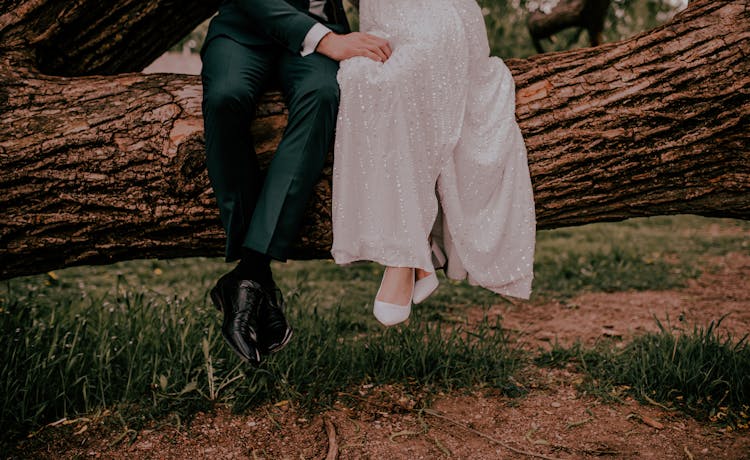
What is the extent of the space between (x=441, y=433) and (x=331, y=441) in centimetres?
46

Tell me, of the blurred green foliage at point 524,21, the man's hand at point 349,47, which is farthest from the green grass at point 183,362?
the blurred green foliage at point 524,21

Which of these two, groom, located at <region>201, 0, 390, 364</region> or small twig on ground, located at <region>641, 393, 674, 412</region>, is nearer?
groom, located at <region>201, 0, 390, 364</region>

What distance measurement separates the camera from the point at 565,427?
263cm

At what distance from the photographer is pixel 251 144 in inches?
95.5

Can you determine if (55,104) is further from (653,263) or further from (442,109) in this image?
(653,263)

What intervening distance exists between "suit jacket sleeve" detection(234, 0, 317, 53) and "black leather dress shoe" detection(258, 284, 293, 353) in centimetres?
98

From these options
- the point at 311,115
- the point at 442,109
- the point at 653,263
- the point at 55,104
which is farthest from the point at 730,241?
the point at 55,104

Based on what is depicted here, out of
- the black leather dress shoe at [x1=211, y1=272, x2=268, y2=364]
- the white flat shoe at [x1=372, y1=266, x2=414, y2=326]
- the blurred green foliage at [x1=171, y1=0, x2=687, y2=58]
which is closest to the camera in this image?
the black leather dress shoe at [x1=211, y1=272, x2=268, y2=364]

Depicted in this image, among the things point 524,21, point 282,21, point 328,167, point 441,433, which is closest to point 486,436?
point 441,433

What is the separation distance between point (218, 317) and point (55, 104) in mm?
1299

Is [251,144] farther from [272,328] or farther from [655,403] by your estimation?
[655,403]

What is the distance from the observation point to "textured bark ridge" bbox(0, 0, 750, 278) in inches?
97.4

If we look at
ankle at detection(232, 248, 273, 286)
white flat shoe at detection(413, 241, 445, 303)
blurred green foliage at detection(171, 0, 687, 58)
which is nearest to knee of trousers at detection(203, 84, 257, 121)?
ankle at detection(232, 248, 273, 286)

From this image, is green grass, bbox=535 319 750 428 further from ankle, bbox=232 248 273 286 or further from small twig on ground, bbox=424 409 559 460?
ankle, bbox=232 248 273 286
